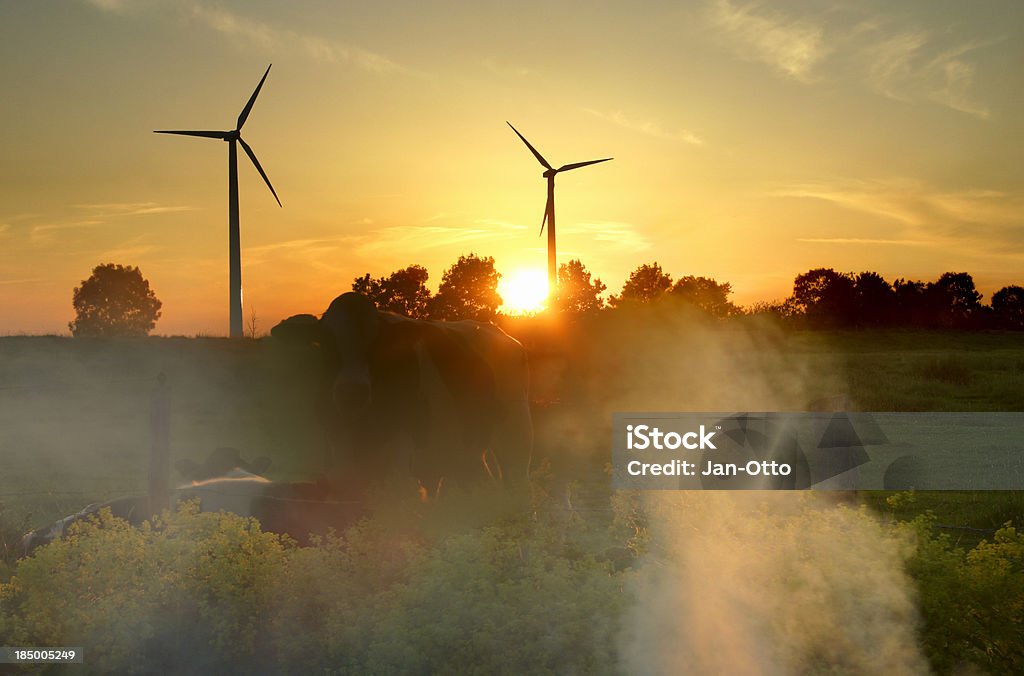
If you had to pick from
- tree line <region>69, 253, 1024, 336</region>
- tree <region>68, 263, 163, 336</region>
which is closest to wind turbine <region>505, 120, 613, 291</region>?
tree line <region>69, 253, 1024, 336</region>

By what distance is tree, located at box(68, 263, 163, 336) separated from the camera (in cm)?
10762

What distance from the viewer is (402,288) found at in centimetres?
6806

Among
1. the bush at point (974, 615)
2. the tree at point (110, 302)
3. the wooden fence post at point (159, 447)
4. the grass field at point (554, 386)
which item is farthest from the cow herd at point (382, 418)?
the tree at point (110, 302)

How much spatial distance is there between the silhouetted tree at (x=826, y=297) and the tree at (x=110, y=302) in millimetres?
71413

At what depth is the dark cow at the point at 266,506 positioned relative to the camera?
31.9 ft

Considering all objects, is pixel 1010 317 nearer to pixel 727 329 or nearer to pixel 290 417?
pixel 727 329

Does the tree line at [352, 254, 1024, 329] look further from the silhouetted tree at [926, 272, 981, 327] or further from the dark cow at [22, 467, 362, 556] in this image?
the dark cow at [22, 467, 362, 556]

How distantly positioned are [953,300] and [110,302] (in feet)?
294

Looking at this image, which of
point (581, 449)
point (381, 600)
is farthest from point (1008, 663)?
point (581, 449)

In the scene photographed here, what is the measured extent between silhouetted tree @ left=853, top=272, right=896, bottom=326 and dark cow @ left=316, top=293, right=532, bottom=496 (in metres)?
66.6

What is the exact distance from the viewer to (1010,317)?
67500 millimetres

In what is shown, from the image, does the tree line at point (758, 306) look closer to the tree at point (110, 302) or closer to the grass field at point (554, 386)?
the grass field at point (554, 386)

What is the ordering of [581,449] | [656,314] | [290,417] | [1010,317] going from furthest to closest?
[1010,317]
[656,314]
[581,449]
[290,417]

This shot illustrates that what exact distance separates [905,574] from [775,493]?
4158mm
